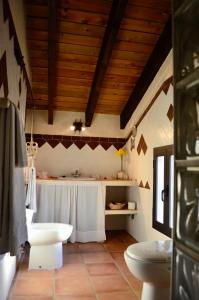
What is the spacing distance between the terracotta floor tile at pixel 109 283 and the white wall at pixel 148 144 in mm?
839

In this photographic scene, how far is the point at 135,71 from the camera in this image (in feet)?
12.9

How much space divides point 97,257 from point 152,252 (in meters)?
1.65

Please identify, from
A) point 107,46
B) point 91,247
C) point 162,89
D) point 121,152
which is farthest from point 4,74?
point 121,152

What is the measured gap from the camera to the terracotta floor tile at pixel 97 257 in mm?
3410

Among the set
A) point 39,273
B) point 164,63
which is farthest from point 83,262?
point 164,63

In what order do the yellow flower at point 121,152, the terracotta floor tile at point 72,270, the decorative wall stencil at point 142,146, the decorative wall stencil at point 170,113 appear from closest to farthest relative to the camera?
the terracotta floor tile at point 72,270 < the decorative wall stencil at point 170,113 < the decorative wall stencil at point 142,146 < the yellow flower at point 121,152

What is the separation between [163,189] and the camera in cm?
343

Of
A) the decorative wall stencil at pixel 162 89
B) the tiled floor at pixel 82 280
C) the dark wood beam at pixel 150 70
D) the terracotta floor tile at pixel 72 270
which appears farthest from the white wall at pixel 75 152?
the terracotta floor tile at pixel 72 270

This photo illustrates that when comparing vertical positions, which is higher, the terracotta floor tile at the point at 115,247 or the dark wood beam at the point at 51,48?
the dark wood beam at the point at 51,48

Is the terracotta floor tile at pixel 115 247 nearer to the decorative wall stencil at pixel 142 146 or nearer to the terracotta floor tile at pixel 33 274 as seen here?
the terracotta floor tile at pixel 33 274

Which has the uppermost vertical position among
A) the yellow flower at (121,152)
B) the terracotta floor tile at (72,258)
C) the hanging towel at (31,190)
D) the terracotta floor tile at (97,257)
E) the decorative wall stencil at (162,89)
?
the decorative wall stencil at (162,89)

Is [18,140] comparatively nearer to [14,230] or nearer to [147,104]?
[14,230]

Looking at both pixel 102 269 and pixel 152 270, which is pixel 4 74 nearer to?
pixel 152 270

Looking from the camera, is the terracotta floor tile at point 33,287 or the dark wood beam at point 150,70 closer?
the terracotta floor tile at point 33,287
